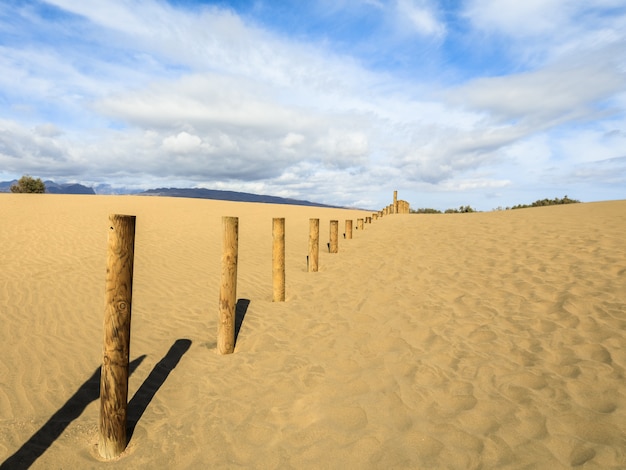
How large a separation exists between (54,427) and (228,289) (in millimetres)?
2210

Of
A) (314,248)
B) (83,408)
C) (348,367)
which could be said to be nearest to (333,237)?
(314,248)

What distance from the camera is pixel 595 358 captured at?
4.03 meters

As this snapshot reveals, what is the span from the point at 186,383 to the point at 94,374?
122 centimetres

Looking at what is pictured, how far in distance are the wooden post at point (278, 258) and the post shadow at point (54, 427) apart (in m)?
3.08

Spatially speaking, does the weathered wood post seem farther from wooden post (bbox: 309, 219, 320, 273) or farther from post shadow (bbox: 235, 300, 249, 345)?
wooden post (bbox: 309, 219, 320, 273)

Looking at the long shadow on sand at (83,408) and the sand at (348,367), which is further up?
the sand at (348,367)

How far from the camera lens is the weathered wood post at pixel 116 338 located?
299 centimetres

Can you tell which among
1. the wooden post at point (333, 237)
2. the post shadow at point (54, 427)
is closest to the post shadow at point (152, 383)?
the post shadow at point (54, 427)

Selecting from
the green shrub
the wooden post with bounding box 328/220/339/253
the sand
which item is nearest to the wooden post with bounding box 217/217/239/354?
the sand

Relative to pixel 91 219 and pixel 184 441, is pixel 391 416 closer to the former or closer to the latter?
pixel 184 441

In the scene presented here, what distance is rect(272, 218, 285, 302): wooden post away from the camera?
6.80 m

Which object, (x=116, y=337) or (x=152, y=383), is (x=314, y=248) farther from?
(x=116, y=337)

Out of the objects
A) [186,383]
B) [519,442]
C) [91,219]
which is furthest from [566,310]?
[91,219]

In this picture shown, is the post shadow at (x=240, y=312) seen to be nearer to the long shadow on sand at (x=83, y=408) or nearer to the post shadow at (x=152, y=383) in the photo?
the post shadow at (x=152, y=383)
